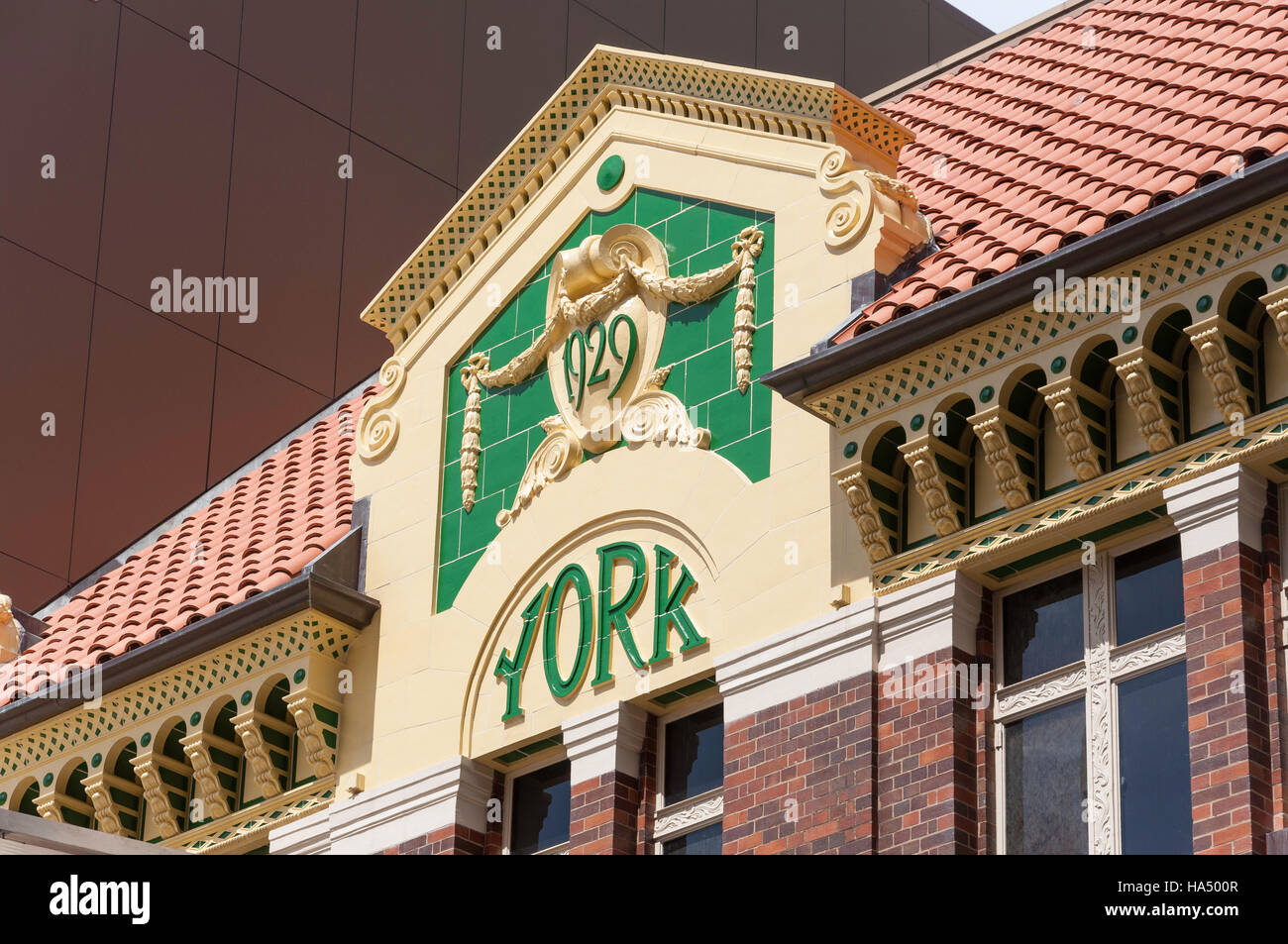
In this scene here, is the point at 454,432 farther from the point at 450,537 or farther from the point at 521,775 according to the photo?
the point at 521,775

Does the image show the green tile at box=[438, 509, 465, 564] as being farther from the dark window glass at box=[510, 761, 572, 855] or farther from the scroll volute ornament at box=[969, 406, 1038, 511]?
the scroll volute ornament at box=[969, 406, 1038, 511]

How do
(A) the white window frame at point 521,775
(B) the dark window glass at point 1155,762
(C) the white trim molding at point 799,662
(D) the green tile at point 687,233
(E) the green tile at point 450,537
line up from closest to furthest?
1. (B) the dark window glass at point 1155,762
2. (C) the white trim molding at point 799,662
3. (A) the white window frame at point 521,775
4. (D) the green tile at point 687,233
5. (E) the green tile at point 450,537

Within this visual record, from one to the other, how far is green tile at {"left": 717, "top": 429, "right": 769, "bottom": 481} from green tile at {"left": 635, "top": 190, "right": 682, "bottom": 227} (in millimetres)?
2275

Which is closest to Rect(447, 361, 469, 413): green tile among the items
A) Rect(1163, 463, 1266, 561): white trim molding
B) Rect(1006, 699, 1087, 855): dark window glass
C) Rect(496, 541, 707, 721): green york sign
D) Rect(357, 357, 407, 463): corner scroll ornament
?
Rect(357, 357, 407, 463): corner scroll ornament

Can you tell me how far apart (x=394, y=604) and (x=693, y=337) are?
343 cm

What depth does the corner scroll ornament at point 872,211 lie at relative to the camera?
18.2 m

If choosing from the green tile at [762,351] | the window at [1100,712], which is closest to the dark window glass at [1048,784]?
the window at [1100,712]

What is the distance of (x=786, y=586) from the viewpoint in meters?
17.6

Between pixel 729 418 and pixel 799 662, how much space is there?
2174 mm

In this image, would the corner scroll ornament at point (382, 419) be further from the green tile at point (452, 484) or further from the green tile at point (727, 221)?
the green tile at point (727, 221)

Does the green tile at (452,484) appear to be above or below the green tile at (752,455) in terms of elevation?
above

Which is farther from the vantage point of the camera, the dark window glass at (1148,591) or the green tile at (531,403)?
the green tile at (531,403)

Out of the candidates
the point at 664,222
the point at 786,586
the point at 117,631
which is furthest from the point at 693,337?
the point at 117,631

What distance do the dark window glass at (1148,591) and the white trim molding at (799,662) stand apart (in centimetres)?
171
